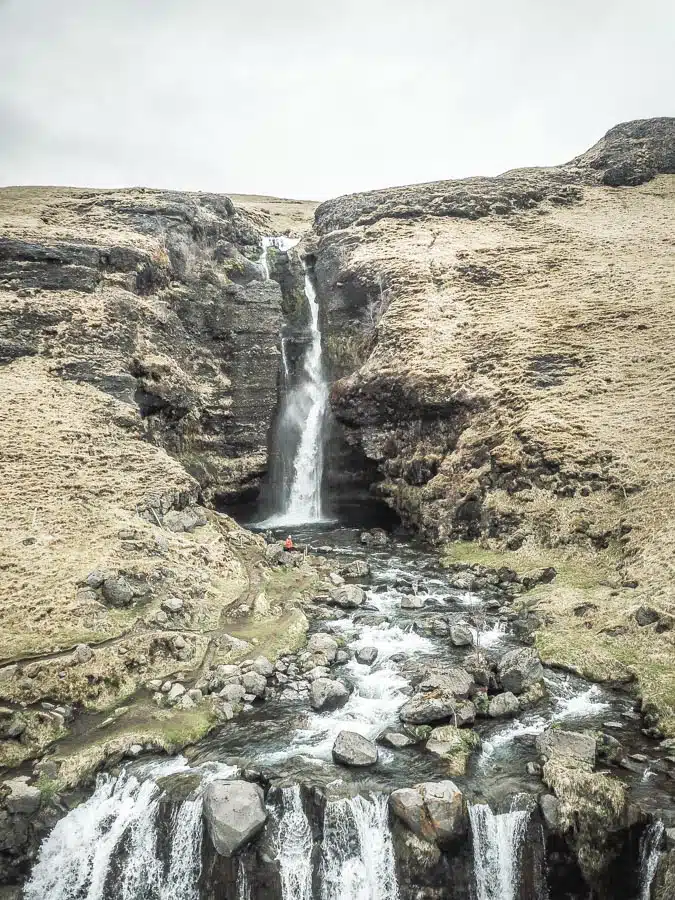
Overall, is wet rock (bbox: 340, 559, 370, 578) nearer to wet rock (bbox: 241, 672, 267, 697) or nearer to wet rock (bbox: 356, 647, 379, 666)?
wet rock (bbox: 356, 647, 379, 666)

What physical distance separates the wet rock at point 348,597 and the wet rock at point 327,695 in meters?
5.92

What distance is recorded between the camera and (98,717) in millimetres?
12242

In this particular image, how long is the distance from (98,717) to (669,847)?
11776 millimetres

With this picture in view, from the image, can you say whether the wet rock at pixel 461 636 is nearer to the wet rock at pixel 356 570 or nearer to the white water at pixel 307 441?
the wet rock at pixel 356 570

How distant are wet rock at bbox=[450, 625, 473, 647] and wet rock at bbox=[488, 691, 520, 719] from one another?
333 cm

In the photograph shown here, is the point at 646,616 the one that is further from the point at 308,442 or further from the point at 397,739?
the point at 308,442

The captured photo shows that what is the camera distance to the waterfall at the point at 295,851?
8.79m

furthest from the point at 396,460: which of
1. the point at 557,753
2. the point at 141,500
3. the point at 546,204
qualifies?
the point at 546,204

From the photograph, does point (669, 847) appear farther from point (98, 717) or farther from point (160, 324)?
point (160, 324)

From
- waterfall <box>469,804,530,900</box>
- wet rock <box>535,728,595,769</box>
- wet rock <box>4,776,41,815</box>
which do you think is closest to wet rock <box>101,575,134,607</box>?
wet rock <box>4,776,41,815</box>

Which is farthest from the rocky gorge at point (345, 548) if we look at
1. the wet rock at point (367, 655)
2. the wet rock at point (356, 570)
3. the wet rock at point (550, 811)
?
the wet rock at point (367, 655)

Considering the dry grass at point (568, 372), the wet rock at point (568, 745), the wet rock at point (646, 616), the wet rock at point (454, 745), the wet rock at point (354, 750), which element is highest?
the dry grass at point (568, 372)

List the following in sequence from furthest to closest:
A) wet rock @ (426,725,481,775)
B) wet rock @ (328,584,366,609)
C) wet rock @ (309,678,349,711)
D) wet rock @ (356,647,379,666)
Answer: wet rock @ (328,584,366,609) → wet rock @ (356,647,379,666) → wet rock @ (309,678,349,711) → wet rock @ (426,725,481,775)

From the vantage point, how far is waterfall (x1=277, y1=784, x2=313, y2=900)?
8.79 meters
